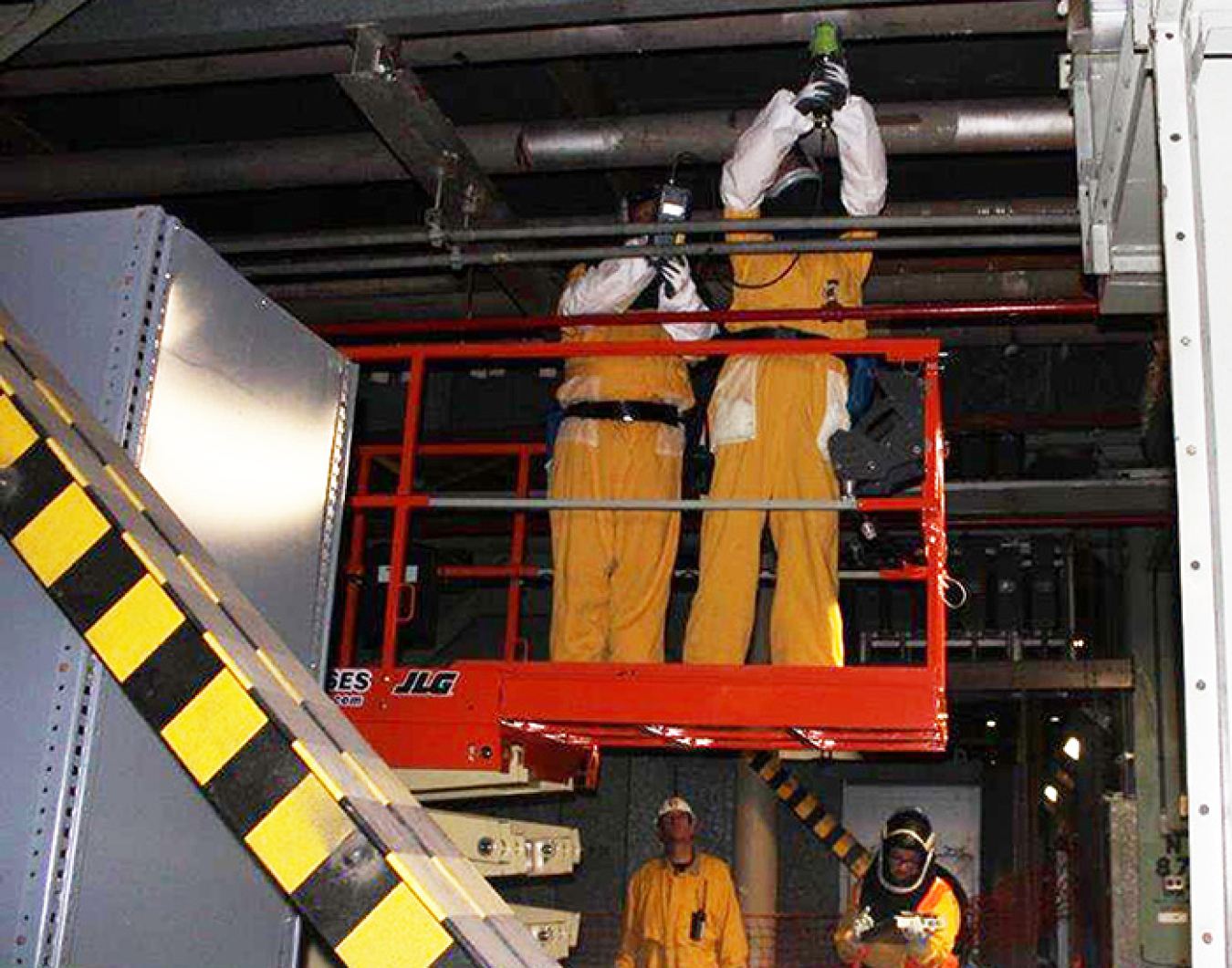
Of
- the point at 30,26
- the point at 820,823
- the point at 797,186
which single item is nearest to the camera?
the point at 30,26

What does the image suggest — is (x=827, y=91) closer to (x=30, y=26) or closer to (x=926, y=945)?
(x=30, y=26)

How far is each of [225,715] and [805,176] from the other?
14.4 ft

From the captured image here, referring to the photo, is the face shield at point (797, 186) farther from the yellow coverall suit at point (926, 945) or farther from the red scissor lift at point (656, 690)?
the yellow coverall suit at point (926, 945)

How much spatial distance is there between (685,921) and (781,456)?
491cm

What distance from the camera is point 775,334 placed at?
21.9 ft

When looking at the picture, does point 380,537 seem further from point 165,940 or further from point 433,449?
point 165,940

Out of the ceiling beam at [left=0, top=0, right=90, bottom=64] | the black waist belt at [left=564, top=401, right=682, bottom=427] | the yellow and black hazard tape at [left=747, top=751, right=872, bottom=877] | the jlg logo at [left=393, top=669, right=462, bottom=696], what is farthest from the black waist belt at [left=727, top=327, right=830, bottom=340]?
the yellow and black hazard tape at [left=747, top=751, right=872, bottom=877]

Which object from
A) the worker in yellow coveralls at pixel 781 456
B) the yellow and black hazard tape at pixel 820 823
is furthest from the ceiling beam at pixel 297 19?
the yellow and black hazard tape at pixel 820 823

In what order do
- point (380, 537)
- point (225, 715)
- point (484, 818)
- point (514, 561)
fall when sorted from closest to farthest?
point (225, 715)
point (484, 818)
point (514, 561)
point (380, 537)

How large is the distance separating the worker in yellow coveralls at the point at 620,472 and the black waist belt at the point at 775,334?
0.73ft

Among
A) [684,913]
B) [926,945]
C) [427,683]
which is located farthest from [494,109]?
[684,913]

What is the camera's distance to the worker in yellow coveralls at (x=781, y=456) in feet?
20.8

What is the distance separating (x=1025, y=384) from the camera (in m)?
10.1

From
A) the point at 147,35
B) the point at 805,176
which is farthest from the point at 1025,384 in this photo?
the point at 147,35
